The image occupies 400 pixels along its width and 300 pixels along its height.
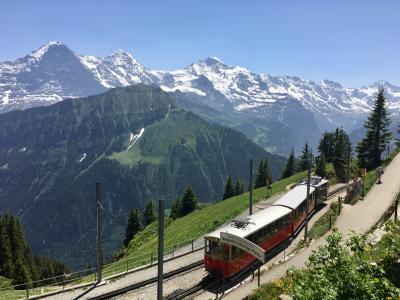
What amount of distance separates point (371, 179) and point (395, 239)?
2029 inches

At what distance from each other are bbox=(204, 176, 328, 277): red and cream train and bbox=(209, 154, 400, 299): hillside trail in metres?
2.00

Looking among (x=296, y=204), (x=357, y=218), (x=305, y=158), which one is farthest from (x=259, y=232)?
(x=305, y=158)

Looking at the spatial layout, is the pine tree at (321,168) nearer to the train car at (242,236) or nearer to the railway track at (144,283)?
the train car at (242,236)

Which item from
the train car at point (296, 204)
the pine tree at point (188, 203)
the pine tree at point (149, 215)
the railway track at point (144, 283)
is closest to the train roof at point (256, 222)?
the train car at point (296, 204)

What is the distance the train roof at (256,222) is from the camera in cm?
3316

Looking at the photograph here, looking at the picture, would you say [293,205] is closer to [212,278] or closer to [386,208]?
[386,208]

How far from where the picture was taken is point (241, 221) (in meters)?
34.7

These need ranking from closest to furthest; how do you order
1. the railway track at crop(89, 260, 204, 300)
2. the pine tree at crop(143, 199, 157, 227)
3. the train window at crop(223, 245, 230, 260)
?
the railway track at crop(89, 260, 204, 300) < the train window at crop(223, 245, 230, 260) < the pine tree at crop(143, 199, 157, 227)

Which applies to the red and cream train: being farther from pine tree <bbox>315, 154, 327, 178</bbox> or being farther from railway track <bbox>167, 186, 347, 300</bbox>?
pine tree <bbox>315, 154, 327, 178</bbox>

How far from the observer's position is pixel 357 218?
148ft

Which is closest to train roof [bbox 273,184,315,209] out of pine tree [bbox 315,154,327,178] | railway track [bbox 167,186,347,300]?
railway track [bbox 167,186,347,300]

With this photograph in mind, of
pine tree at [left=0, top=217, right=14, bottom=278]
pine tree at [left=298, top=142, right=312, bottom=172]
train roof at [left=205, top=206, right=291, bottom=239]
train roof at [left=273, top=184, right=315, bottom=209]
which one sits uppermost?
train roof at [left=205, top=206, right=291, bottom=239]

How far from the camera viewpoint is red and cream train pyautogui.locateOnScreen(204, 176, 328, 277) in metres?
32.7

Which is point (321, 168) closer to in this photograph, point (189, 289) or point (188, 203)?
point (188, 203)
